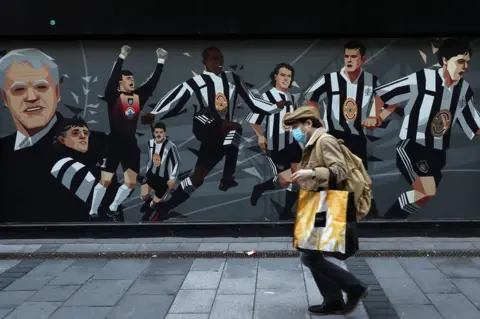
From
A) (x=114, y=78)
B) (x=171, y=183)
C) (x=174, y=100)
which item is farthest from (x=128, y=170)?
(x=114, y=78)

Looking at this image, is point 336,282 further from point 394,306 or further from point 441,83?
point 441,83

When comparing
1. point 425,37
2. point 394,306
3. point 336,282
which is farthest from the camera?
point 425,37

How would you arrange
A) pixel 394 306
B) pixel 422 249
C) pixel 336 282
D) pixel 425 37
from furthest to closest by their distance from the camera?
1. pixel 425 37
2. pixel 422 249
3. pixel 394 306
4. pixel 336 282

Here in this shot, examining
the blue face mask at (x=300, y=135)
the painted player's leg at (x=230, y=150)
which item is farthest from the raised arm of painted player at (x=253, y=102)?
the blue face mask at (x=300, y=135)

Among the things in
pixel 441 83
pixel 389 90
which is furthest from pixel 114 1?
pixel 441 83

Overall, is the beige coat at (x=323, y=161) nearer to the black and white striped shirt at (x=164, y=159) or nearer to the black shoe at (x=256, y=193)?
the black shoe at (x=256, y=193)

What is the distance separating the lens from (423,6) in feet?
23.4

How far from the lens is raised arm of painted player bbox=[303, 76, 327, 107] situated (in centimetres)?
756

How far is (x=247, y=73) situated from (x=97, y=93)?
7.71ft

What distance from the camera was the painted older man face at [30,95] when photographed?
754cm

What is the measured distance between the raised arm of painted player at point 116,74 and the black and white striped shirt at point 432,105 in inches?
154

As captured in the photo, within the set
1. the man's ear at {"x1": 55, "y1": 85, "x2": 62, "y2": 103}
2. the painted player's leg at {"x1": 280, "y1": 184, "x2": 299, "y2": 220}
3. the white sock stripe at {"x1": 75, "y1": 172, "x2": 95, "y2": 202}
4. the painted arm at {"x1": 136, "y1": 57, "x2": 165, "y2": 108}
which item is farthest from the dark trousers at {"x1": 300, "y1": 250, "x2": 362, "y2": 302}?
the man's ear at {"x1": 55, "y1": 85, "x2": 62, "y2": 103}

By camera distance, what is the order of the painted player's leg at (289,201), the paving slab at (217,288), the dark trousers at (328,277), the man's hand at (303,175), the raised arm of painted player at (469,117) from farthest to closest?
1. the painted player's leg at (289,201)
2. the raised arm of painted player at (469,117)
3. the paving slab at (217,288)
4. the dark trousers at (328,277)
5. the man's hand at (303,175)

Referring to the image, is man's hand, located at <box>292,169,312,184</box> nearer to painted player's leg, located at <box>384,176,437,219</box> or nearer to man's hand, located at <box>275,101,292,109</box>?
man's hand, located at <box>275,101,292,109</box>
